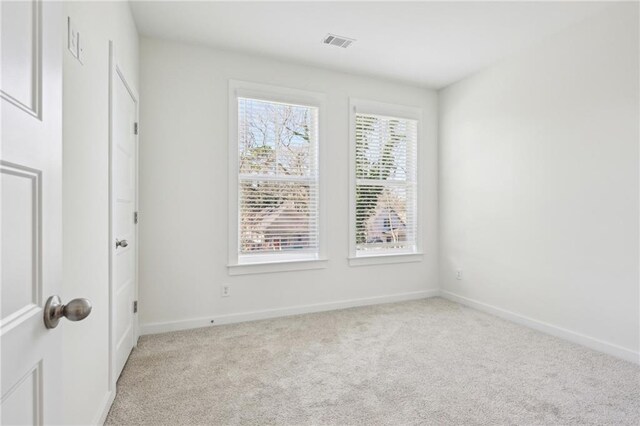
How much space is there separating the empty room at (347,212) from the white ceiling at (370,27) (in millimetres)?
26

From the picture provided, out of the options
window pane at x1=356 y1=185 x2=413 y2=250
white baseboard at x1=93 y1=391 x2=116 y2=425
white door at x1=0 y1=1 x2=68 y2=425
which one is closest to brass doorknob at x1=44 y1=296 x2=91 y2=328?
white door at x1=0 y1=1 x2=68 y2=425

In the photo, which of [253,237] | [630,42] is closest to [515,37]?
[630,42]

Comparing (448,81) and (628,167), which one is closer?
(628,167)

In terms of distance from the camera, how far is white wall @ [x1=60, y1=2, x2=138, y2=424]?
4.65 feet

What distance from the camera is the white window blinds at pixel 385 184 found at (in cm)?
409

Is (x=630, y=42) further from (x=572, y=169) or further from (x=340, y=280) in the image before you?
(x=340, y=280)

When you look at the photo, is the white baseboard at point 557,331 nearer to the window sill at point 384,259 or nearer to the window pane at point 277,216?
the window sill at point 384,259

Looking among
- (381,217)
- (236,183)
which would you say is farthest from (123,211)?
(381,217)

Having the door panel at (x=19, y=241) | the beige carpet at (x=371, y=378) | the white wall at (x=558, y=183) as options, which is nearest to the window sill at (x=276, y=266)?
the beige carpet at (x=371, y=378)

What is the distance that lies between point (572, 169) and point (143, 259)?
3.81 metres

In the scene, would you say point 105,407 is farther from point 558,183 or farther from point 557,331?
point 558,183

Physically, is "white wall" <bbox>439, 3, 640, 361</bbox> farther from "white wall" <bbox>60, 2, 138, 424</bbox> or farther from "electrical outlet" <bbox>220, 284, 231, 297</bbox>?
"white wall" <bbox>60, 2, 138, 424</bbox>

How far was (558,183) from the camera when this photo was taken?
3096 mm

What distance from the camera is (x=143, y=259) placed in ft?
10.3
